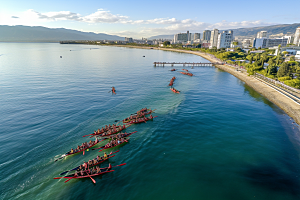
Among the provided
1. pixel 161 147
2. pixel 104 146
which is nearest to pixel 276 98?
pixel 161 147

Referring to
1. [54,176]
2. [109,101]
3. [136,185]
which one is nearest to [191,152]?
[136,185]

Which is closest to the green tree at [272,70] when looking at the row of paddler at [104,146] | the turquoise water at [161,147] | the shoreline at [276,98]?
the shoreline at [276,98]

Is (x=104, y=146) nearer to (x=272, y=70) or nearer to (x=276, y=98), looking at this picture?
(x=276, y=98)

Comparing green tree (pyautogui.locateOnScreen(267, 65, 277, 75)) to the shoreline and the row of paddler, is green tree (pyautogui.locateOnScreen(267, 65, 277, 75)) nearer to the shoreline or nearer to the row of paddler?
the shoreline

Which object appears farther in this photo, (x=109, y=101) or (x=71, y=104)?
(x=109, y=101)

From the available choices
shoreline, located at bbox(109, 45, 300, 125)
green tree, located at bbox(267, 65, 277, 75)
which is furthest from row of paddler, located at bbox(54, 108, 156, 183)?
green tree, located at bbox(267, 65, 277, 75)

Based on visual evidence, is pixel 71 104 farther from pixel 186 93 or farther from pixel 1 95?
pixel 186 93

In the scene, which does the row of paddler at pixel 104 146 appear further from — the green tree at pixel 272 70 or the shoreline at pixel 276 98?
the green tree at pixel 272 70

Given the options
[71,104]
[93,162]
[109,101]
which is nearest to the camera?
[93,162]
